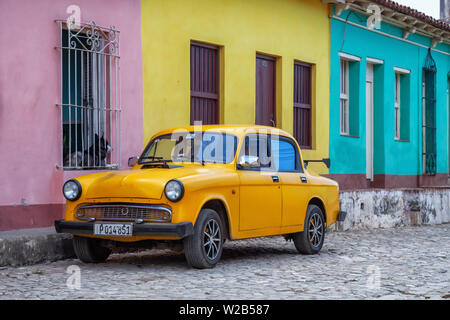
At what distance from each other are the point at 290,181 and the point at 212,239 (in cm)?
186

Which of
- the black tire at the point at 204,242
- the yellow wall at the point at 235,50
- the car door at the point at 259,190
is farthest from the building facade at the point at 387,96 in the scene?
the black tire at the point at 204,242

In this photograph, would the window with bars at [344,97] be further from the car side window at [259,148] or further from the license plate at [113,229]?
the license plate at [113,229]

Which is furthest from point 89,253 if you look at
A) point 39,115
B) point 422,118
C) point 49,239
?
point 422,118

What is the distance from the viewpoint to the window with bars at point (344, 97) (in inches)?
698

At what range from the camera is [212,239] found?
831 cm

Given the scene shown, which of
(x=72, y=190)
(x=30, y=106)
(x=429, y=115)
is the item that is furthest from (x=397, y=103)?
(x=72, y=190)

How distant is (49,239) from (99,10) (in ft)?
12.7

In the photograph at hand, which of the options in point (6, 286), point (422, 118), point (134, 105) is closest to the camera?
point (6, 286)

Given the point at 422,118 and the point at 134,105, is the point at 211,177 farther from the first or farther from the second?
the point at 422,118

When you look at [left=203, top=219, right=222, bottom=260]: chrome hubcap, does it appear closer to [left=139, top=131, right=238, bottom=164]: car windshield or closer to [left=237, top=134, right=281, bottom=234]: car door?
Answer: [left=237, top=134, right=281, bottom=234]: car door

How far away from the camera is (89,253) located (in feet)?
28.7

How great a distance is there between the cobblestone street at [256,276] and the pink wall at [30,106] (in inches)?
60.6

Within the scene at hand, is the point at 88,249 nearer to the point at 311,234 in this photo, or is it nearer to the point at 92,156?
the point at 92,156

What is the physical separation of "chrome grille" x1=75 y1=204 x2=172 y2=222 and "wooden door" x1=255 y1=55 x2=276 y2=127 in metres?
6.82
